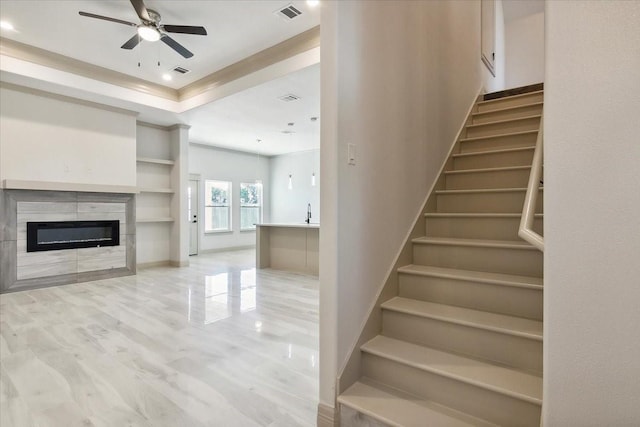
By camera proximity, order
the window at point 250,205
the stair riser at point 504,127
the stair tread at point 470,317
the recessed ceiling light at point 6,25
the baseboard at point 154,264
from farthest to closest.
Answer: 1. the window at point 250,205
2. the baseboard at point 154,264
3. the recessed ceiling light at point 6,25
4. the stair riser at point 504,127
5. the stair tread at point 470,317

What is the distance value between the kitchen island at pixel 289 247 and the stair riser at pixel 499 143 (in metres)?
2.89

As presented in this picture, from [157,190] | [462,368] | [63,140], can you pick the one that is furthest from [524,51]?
[63,140]

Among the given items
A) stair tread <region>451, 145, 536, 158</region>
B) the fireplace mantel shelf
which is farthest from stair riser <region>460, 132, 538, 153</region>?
the fireplace mantel shelf

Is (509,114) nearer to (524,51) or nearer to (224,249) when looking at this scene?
(524,51)

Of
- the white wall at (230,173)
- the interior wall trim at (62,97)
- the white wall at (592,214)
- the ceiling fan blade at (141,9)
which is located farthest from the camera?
the white wall at (230,173)

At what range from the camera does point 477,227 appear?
2.67 m

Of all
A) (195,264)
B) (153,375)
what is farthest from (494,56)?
(195,264)

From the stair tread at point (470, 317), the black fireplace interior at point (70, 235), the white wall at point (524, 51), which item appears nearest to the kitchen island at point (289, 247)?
the black fireplace interior at point (70, 235)

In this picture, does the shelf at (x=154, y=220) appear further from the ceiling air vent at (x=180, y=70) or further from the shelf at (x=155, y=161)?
the ceiling air vent at (x=180, y=70)

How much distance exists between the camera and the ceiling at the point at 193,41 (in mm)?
3674

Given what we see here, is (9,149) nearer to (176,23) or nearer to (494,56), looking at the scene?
(176,23)

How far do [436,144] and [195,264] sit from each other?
6143 millimetres

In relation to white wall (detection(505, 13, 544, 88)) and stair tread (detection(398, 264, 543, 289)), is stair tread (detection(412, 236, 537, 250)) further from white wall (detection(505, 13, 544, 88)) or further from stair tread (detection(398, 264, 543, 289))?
white wall (detection(505, 13, 544, 88))

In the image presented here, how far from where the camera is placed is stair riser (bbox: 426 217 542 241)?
2488 millimetres
